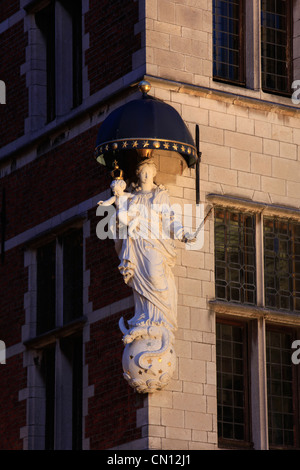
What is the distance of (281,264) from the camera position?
23.8 metres

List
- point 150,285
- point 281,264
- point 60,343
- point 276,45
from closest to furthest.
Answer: point 150,285
point 281,264
point 60,343
point 276,45

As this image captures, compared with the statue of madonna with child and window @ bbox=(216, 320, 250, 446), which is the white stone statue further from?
window @ bbox=(216, 320, 250, 446)

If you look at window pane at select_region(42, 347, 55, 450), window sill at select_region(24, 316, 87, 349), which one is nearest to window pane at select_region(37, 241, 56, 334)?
window sill at select_region(24, 316, 87, 349)

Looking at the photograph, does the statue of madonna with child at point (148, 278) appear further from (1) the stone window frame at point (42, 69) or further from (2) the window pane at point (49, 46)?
(2) the window pane at point (49, 46)

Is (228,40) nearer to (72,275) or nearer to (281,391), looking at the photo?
(72,275)

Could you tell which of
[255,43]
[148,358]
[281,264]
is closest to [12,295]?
[281,264]

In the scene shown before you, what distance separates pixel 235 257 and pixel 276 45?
3268 mm

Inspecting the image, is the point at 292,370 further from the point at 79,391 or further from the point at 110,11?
the point at 110,11

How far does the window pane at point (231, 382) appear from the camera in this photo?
22906mm

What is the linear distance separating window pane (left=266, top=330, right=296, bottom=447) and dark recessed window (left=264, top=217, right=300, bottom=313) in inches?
17.2

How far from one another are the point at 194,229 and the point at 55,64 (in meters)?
4.19

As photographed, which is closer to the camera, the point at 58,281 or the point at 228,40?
the point at 228,40

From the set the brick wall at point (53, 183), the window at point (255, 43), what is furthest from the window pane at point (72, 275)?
the window at point (255, 43)

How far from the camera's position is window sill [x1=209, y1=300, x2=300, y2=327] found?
22955 millimetres
